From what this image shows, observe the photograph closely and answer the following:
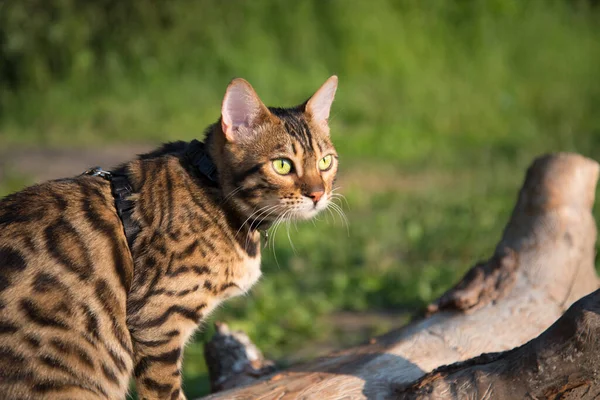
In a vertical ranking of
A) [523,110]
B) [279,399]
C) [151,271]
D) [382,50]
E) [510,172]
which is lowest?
[279,399]

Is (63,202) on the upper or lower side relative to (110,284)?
upper

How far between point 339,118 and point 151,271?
7362 mm

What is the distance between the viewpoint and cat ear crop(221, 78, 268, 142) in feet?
10.2

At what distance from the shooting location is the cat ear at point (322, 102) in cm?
345

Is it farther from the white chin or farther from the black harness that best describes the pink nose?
the black harness

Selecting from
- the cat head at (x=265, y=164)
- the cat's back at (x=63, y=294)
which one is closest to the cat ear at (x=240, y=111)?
the cat head at (x=265, y=164)

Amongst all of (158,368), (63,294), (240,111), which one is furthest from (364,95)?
(63,294)

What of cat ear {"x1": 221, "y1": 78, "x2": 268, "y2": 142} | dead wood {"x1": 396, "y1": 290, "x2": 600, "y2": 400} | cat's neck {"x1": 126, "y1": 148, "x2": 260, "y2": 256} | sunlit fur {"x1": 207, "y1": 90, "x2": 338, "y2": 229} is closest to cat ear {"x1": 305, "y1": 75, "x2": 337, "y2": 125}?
sunlit fur {"x1": 207, "y1": 90, "x2": 338, "y2": 229}

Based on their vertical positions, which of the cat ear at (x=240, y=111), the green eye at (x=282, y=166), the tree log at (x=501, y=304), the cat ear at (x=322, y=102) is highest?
the cat ear at (x=322, y=102)

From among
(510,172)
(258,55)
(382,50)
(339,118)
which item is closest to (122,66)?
(258,55)

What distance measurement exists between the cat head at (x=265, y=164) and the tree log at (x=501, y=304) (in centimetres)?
67

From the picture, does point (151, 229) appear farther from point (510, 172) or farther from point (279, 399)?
point (510, 172)

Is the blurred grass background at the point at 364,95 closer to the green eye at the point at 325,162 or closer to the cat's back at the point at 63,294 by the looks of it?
the green eye at the point at 325,162

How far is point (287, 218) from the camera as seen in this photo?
324 centimetres
